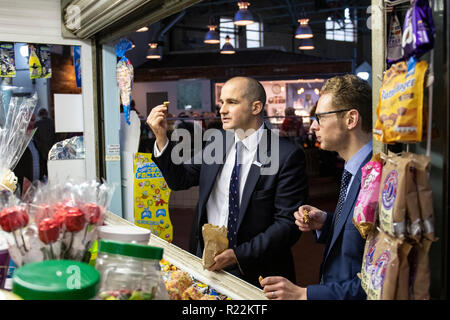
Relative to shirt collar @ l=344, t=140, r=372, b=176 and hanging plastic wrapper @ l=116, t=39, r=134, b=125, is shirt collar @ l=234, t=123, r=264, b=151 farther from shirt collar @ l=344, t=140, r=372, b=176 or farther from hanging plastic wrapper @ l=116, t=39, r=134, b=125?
hanging plastic wrapper @ l=116, t=39, r=134, b=125

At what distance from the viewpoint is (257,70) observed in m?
15.7

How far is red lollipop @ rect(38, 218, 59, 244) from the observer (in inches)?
50.8

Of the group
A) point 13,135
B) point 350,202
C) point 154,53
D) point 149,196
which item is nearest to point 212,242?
point 350,202

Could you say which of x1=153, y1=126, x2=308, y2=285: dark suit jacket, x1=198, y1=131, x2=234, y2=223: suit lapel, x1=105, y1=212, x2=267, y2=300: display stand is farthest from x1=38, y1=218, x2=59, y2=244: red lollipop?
x1=198, y1=131, x2=234, y2=223: suit lapel

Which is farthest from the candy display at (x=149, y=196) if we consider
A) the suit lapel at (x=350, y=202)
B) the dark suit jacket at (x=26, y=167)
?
the suit lapel at (x=350, y=202)

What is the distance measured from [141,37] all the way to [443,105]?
1870 centimetres

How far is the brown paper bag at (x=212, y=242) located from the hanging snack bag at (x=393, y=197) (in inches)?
35.0

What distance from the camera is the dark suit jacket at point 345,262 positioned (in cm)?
140

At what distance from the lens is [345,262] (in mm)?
1501

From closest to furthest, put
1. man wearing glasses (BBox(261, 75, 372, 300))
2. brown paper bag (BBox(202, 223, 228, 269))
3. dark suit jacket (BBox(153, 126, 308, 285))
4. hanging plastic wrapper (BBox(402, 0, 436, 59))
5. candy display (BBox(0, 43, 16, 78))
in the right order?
hanging plastic wrapper (BBox(402, 0, 436, 59)), man wearing glasses (BBox(261, 75, 372, 300)), brown paper bag (BBox(202, 223, 228, 269)), dark suit jacket (BBox(153, 126, 308, 285)), candy display (BBox(0, 43, 16, 78))

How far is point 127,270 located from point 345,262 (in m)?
0.67

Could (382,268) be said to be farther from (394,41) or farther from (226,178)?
(226,178)

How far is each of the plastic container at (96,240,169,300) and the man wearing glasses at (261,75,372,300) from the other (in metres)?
0.45
